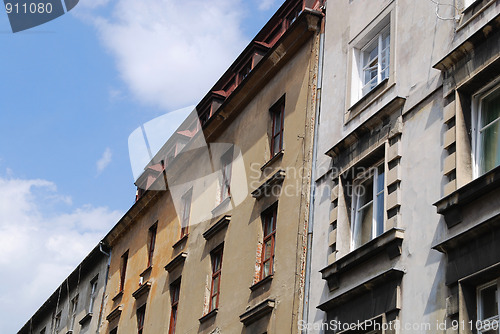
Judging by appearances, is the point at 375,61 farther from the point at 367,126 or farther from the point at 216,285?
the point at 216,285

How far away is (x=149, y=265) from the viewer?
26891 millimetres

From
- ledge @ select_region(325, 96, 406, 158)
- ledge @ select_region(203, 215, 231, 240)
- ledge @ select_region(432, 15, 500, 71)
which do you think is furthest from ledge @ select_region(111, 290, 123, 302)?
ledge @ select_region(432, 15, 500, 71)

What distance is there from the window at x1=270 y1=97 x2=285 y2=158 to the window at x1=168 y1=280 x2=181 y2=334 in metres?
5.96

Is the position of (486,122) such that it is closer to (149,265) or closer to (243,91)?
(243,91)

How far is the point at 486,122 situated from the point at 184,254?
1276 cm

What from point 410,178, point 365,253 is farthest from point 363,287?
point 410,178

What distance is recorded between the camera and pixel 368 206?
14.7 metres

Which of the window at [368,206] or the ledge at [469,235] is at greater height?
the window at [368,206]

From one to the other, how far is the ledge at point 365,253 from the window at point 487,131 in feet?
5.97

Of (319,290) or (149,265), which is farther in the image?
(149,265)

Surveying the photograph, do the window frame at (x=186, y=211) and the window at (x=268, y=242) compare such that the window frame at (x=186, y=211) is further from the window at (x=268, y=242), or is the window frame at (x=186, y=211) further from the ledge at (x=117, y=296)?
the window at (x=268, y=242)

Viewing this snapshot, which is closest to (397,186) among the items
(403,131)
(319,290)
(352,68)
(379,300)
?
(403,131)

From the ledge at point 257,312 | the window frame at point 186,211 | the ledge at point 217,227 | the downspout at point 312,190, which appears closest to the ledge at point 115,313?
the window frame at point 186,211

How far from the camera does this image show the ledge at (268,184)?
1839 cm
